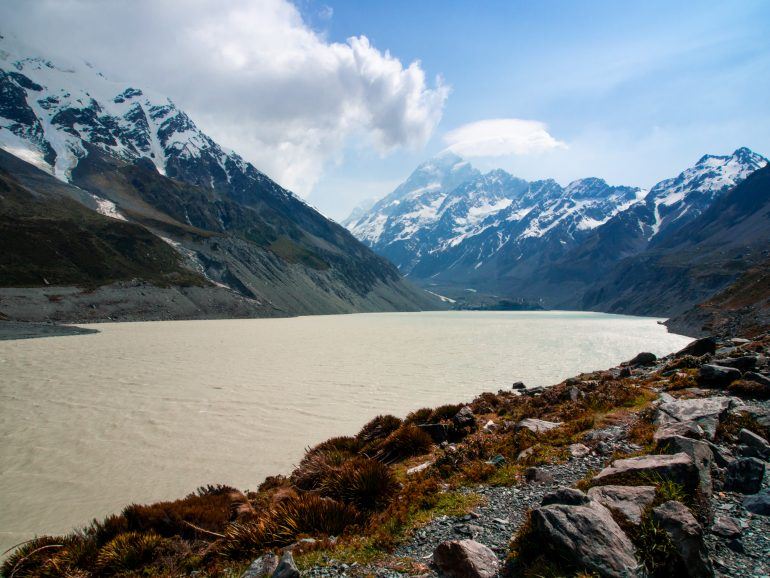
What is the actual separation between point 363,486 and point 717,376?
1502 centimetres

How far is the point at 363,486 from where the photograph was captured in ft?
33.1

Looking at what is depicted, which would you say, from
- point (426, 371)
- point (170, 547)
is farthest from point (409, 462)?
point (426, 371)

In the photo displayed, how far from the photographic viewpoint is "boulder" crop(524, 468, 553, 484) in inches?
378

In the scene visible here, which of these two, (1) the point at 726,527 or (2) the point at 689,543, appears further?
(1) the point at 726,527

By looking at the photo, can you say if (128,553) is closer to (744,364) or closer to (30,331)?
(744,364)

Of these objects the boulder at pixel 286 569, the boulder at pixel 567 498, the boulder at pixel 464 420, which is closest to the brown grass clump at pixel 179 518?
the boulder at pixel 286 569

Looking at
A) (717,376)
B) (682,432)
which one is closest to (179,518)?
(682,432)

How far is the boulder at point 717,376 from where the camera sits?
53.2 feet

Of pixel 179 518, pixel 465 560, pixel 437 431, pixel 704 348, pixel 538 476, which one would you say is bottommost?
pixel 179 518

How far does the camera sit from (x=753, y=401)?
44.8ft

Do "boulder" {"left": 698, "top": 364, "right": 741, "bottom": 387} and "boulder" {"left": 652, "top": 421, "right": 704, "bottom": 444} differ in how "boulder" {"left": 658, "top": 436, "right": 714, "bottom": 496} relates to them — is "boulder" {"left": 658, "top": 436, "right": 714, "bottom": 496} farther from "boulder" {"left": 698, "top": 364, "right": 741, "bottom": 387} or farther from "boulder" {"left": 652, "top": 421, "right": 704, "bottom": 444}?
"boulder" {"left": 698, "top": 364, "right": 741, "bottom": 387}

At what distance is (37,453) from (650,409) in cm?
→ 2418

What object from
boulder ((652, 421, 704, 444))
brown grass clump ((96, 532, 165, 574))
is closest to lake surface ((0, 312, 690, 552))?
brown grass clump ((96, 532, 165, 574))

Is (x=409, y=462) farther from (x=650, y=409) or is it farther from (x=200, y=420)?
(x=200, y=420)
